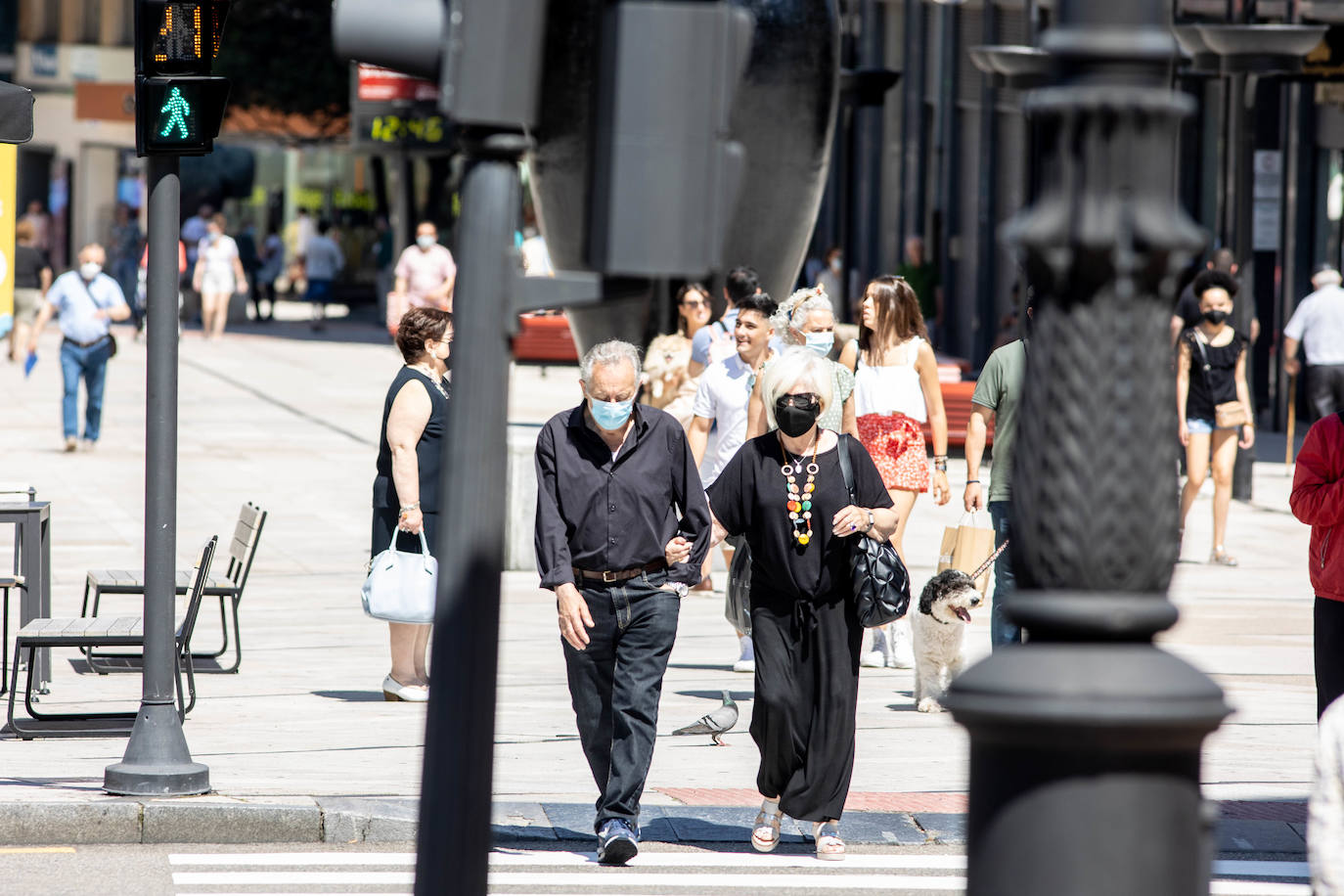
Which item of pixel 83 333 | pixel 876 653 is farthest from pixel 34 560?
pixel 83 333

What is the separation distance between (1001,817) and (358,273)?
46648 millimetres

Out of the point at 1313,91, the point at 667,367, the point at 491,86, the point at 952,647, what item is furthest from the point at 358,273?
the point at 491,86

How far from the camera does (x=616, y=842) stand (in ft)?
24.9

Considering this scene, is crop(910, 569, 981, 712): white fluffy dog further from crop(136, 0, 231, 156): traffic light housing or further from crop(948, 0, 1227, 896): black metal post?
crop(948, 0, 1227, 896): black metal post

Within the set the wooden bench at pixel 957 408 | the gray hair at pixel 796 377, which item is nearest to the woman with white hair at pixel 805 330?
the gray hair at pixel 796 377

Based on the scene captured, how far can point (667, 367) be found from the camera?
43.5 ft

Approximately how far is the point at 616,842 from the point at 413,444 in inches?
116

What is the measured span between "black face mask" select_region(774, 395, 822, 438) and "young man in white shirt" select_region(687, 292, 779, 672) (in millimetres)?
3600

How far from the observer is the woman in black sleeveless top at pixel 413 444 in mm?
9945

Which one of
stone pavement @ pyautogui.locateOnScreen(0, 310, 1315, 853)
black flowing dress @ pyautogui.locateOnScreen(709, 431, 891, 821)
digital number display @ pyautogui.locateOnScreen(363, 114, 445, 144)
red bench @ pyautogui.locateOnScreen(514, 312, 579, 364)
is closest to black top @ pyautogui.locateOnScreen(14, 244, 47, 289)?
red bench @ pyautogui.locateOnScreen(514, 312, 579, 364)

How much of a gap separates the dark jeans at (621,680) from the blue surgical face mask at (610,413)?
543 mm

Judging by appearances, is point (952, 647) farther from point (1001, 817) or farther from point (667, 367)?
point (1001, 817)

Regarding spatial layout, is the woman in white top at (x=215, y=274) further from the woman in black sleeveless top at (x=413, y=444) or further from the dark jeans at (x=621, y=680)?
the dark jeans at (x=621, y=680)

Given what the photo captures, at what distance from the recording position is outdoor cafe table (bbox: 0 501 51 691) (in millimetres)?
10125
